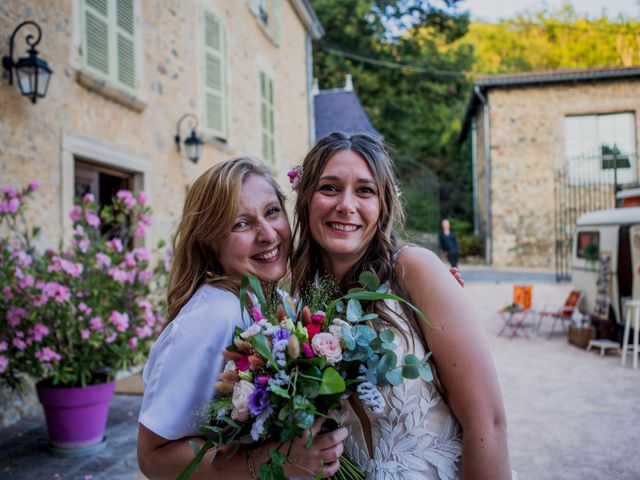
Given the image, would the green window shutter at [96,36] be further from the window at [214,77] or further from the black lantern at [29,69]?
the window at [214,77]

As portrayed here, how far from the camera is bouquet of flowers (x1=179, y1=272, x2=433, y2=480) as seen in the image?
4.05 ft

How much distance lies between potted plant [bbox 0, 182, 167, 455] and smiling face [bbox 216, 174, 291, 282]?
2.41m

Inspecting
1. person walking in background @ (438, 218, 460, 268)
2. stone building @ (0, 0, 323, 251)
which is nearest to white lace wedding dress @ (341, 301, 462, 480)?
stone building @ (0, 0, 323, 251)

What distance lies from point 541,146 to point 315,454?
61.9 feet

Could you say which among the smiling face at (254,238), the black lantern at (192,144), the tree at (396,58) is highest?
the tree at (396,58)

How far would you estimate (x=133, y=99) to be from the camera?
6242 mm

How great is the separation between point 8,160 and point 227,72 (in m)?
4.97

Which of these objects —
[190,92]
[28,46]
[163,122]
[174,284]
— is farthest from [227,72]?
[174,284]

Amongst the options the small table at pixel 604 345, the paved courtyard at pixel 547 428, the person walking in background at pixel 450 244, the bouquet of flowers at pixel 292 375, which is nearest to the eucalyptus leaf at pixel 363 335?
the bouquet of flowers at pixel 292 375

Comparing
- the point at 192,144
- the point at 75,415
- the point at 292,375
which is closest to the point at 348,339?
the point at 292,375

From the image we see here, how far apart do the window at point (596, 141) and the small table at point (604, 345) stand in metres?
11.3

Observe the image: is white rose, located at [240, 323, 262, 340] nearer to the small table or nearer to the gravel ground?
the gravel ground

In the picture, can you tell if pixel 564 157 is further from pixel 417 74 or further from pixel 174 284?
pixel 174 284

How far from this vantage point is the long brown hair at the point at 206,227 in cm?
168
